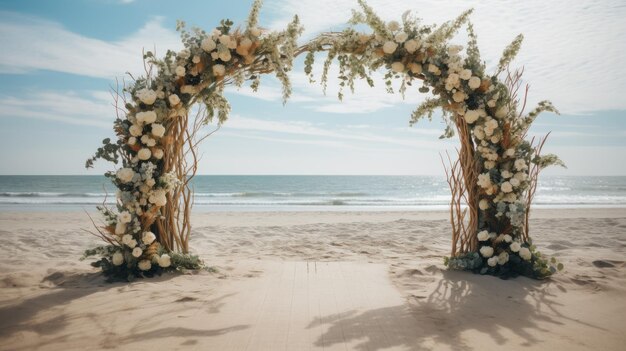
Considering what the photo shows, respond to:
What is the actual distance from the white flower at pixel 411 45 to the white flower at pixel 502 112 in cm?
95

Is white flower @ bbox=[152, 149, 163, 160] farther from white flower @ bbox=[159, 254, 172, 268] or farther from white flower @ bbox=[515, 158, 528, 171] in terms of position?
white flower @ bbox=[515, 158, 528, 171]

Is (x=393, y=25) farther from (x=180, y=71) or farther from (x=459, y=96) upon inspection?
(x=180, y=71)

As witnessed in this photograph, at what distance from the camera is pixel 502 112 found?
3775 mm

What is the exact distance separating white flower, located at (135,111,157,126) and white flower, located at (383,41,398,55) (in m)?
2.14

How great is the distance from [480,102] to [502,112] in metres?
0.21

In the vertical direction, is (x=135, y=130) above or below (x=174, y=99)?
below

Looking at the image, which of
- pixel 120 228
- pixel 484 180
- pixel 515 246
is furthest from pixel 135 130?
pixel 515 246

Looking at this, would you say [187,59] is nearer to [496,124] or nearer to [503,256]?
[496,124]

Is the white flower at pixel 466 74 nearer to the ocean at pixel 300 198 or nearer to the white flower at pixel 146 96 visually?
the white flower at pixel 146 96

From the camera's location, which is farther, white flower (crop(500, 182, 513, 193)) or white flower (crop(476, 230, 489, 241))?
white flower (crop(476, 230, 489, 241))

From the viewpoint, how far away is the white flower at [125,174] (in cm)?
361

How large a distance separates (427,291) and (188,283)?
2045 mm

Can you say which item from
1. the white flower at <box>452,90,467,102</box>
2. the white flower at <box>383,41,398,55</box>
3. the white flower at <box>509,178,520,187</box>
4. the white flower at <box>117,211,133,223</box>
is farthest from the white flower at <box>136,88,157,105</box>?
the white flower at <box>509,178,520,187</box>

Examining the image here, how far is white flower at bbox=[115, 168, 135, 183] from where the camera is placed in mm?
3605
